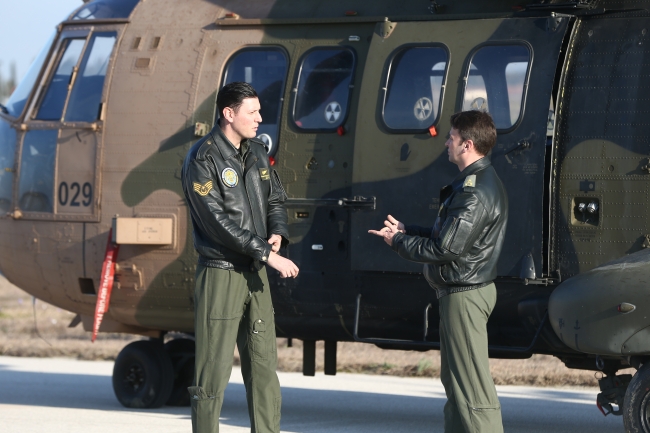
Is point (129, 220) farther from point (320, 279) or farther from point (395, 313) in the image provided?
point (395, 313)

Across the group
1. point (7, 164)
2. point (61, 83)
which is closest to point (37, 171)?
point (7, 164)

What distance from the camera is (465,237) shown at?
5.13 m

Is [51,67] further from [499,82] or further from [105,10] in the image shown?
[499,82]

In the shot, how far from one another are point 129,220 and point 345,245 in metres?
1.87

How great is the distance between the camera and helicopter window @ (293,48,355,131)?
306 inches

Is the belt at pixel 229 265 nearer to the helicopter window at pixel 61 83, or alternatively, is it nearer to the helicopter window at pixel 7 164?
the helicopter window at pixel 61 83

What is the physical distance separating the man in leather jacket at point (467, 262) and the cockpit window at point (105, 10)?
444 centimetres

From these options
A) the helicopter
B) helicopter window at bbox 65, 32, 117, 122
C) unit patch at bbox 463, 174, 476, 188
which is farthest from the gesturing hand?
helicopter window at bbox 65, 32, 117, 122

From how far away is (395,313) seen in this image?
7.55 m

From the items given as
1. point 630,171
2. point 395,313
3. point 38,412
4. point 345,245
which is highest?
point 630,171

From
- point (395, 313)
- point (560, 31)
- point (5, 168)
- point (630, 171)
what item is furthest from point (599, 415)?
point (5, 168)

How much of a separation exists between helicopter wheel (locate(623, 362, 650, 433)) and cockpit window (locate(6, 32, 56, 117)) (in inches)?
226

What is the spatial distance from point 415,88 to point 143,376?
11.9 feet

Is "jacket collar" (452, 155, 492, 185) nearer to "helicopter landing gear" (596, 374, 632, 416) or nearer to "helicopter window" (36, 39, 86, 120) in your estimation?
"helicopter landing gear" (596, 374, 632, 416)
